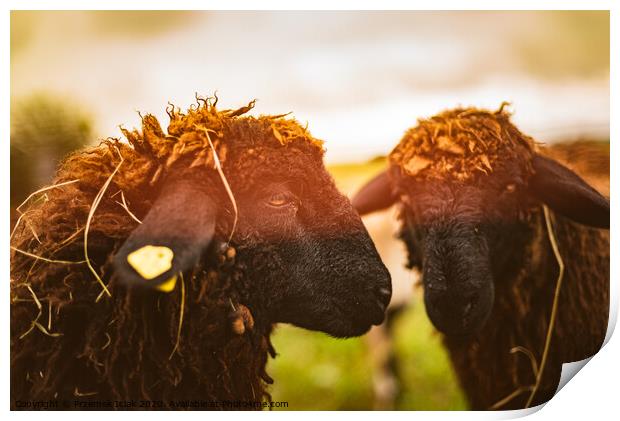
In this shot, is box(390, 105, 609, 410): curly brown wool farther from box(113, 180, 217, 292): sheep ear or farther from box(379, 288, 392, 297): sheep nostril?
box(113, 180, 217, 292): sheep ear

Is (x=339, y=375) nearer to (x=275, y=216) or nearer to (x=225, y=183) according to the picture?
(x=275, y=216)

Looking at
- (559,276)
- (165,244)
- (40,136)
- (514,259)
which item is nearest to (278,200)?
(165,244)

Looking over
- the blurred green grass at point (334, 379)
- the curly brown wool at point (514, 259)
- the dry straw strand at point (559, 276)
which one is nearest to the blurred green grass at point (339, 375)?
the blurred green grass at point (334, 379)

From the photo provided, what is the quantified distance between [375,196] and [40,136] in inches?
47.4

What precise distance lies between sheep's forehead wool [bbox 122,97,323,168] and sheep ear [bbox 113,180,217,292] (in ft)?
0.63

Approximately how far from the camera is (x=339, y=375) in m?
2.23

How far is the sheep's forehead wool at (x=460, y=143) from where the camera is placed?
218 centimetres

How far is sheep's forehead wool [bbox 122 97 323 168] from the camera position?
188 cm

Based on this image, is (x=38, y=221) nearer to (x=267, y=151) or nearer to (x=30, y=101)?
(x=30, y=101)

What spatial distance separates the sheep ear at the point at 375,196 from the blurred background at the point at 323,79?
0.17 ft

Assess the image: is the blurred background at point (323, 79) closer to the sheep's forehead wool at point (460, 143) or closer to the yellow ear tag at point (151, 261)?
the sheep's forehead wool at point (460, 143)

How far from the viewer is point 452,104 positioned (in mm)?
2189
